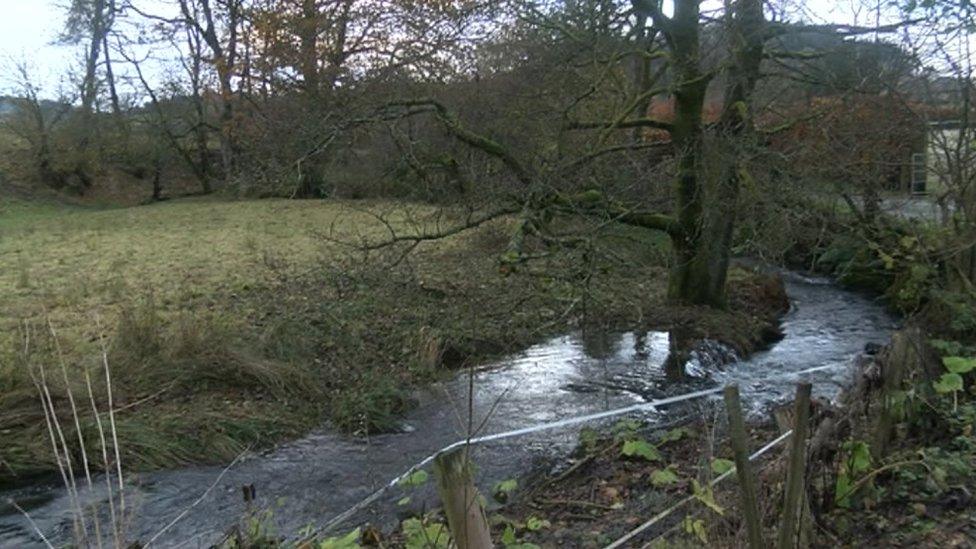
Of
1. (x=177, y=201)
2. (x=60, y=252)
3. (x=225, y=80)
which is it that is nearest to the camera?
(x=60, y=252)

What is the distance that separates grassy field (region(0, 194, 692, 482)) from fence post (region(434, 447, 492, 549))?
4.16 feet

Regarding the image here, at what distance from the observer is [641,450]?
6.44 m

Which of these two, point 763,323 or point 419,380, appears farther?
point 763,323

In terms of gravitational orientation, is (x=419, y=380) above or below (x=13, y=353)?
below

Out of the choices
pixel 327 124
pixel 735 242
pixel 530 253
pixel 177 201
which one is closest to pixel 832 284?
pixel 735 242

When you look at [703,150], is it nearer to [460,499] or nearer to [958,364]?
[958,364]

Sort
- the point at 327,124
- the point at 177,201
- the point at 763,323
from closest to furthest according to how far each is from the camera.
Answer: the point at 327,124, the point at 763,323, the point at 177,201

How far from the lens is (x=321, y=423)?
28.5ft

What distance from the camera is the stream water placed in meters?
6.29

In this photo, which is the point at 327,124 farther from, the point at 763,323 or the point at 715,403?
the point at 763,323

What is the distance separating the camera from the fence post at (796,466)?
2935 millimetres

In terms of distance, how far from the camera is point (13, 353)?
8656 millimetres

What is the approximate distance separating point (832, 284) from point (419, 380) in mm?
10742

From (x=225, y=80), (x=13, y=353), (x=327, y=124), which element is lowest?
(x=13, y=353)
